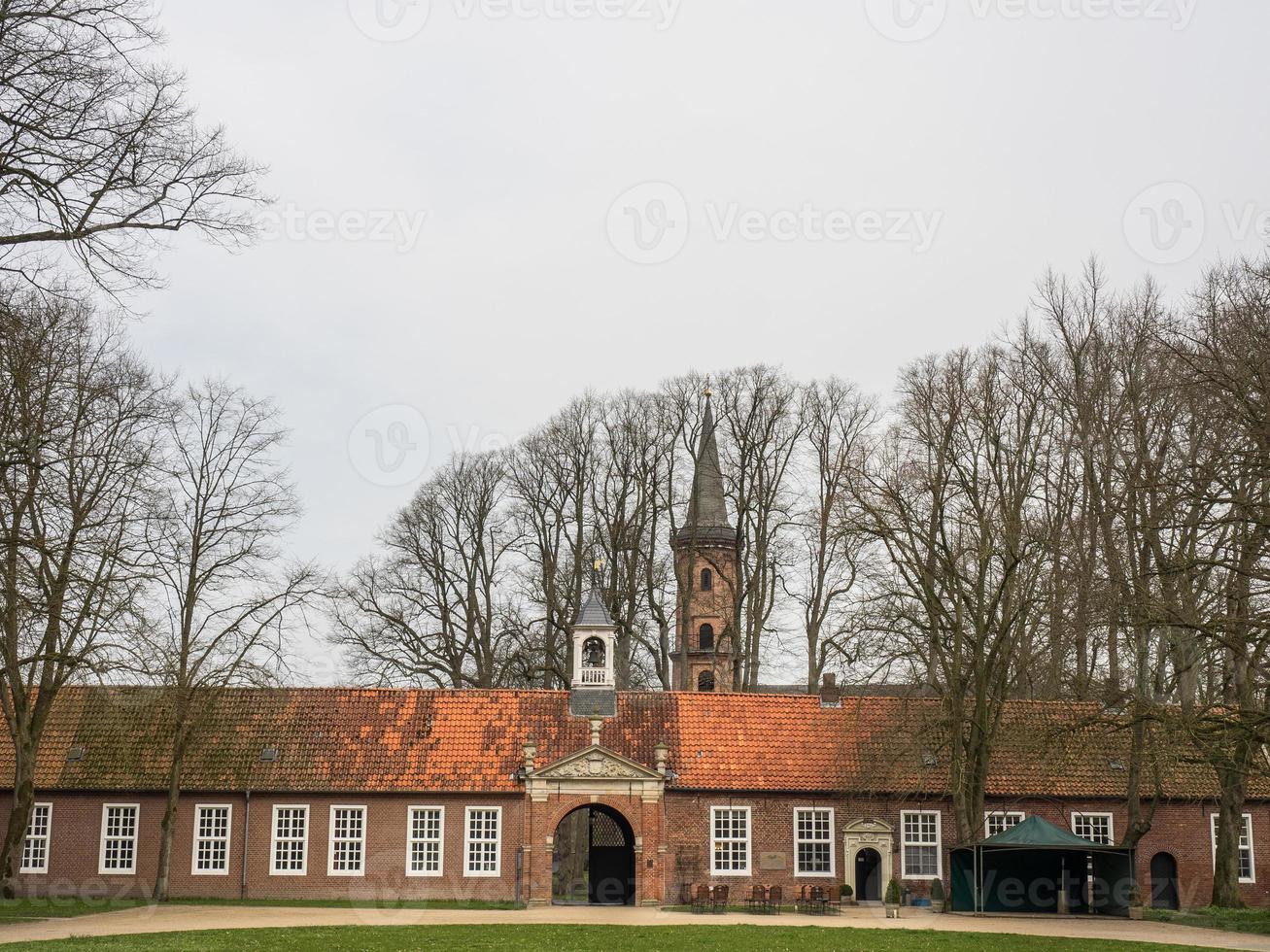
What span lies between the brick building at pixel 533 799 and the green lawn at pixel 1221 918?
4.99 m

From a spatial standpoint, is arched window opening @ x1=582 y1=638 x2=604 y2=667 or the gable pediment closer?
the gable pediment

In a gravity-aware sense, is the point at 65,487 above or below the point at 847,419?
below

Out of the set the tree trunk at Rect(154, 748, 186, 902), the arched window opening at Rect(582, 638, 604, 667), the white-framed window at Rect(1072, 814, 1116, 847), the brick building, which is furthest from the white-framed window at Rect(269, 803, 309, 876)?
the white-framed window at Rect(1072, 814, 1116, 847)

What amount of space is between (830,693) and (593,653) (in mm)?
7223

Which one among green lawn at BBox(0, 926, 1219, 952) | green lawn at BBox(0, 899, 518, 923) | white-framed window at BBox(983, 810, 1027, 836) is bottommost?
green lawn at BBox(0, 899, 518, 923)

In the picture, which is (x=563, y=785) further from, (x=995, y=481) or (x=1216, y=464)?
(x=1216, y=464)

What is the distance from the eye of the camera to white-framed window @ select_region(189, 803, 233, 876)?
37.0m

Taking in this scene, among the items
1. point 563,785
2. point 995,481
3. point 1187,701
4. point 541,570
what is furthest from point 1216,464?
point 541,570

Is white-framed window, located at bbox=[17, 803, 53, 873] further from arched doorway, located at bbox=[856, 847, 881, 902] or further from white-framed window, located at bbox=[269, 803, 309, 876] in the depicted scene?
arched doorway, located at bbox=[856, 847, 881, 902]

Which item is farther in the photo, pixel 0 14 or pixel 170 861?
pixel 170 861

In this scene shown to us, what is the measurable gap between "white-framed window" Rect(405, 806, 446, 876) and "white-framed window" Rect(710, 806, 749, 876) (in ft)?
24.1

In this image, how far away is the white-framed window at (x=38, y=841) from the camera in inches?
1465

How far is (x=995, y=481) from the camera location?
35.4m

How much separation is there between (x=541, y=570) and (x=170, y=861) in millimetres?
17867
